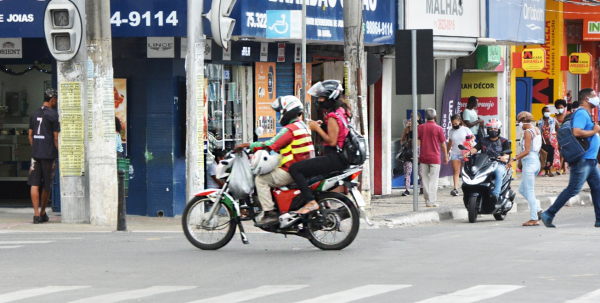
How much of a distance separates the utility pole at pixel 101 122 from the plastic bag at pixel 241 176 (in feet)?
12.8

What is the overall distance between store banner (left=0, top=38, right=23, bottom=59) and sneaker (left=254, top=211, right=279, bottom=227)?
23.1 ft

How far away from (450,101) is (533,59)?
5339mm

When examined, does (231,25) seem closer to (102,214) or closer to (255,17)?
(255,17)

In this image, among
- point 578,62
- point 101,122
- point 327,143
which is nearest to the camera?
point 327,143

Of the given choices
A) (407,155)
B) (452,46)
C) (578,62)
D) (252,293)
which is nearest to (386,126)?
(407,155)

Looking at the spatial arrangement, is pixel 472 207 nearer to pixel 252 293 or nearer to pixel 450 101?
pixel 450 101

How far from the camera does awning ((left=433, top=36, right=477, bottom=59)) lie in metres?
20.0

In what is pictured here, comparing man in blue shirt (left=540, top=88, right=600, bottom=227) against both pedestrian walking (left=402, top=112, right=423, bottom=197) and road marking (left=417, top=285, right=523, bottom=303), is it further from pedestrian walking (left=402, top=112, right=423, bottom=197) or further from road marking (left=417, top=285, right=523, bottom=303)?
pedestrian walking (left=402, top=112, right=423, bottom=197)

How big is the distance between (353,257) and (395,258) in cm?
43

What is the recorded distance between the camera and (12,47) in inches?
631

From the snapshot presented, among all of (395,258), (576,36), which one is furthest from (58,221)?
(576,36)

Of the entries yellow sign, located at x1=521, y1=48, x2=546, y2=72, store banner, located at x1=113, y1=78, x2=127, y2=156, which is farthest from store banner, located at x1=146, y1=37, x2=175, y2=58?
yellow sign, located at x1=521, y1=48, x2=546, y2=72

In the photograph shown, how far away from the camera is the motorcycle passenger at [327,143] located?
10492mm

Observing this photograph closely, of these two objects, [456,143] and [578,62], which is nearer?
[456,143]
